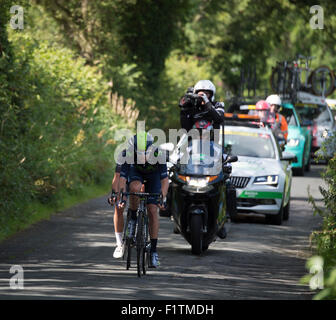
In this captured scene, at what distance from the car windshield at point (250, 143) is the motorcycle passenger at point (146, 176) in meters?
6.52

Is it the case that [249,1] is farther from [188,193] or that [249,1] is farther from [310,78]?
[188,193]

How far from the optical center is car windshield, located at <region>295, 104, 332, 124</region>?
32.8m

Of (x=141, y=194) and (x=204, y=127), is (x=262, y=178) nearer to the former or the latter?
(x=204, y=127)

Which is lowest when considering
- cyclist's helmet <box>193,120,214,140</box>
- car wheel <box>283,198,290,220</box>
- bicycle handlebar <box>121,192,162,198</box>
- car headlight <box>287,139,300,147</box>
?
car wheel <box>283,198,290,220</box>

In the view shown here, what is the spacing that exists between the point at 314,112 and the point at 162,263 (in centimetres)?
2165

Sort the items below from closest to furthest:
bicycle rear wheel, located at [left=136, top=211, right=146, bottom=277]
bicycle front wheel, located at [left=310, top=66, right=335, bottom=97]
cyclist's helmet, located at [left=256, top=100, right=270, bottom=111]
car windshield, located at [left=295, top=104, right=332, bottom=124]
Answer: bicycle rear wheel, located at [left=136, top=211, right=146, bottom=277] → cyclist's helmet, located at [left=256, top=100, right=270, bottom=111] → car windshield, located at [left=295, top=104, right=332, bottom=124] → bicycle front wheel, located at [left=310, top=66, right=335, bottom=97]

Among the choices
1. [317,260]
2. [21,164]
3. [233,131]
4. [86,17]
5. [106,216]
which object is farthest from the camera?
[86,17]

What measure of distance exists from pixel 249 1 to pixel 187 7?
7.85 m

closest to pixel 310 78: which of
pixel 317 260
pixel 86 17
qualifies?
pixel 86 17

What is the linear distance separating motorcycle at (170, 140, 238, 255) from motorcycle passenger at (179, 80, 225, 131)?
0.69 meters

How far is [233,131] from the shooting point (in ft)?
62.0

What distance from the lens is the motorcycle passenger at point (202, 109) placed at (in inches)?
552

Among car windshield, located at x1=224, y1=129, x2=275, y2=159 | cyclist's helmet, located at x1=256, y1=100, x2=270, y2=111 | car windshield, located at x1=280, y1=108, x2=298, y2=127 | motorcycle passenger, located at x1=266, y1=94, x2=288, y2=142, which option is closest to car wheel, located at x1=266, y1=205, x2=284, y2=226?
car windshield, located at x1=224, y1=129, x2=275, y2=159

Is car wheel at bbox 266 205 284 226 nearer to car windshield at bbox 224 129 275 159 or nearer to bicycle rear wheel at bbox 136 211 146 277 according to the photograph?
car windshield at bbox 224 129 275 159
